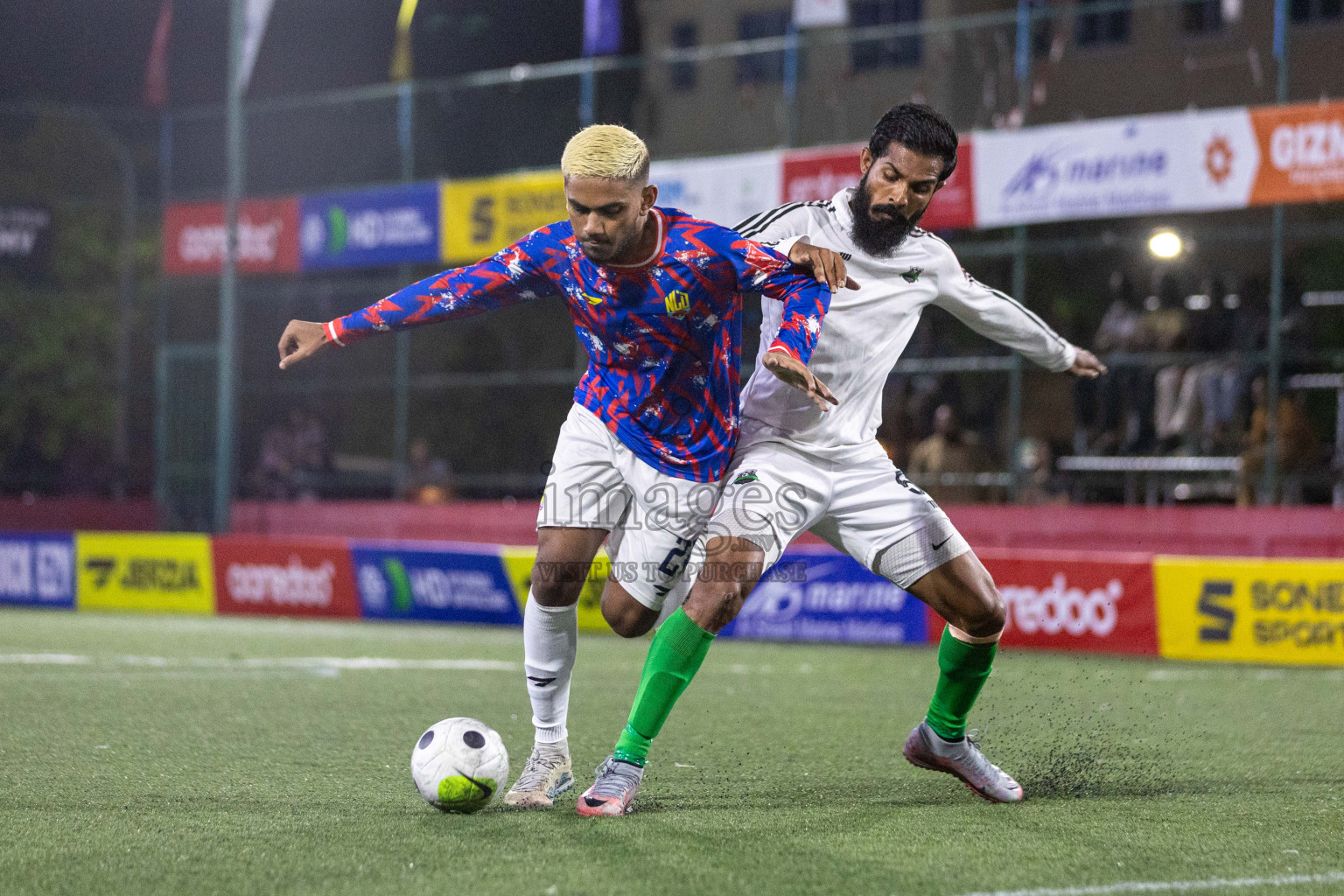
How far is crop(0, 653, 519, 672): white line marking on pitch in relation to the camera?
998 centimetres

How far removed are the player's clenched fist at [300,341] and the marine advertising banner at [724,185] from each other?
1133 cm

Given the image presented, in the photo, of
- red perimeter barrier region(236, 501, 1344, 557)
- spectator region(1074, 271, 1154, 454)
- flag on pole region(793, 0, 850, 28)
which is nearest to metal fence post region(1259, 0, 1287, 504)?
red perimeter barrier region(236, 501, 1344, 557)

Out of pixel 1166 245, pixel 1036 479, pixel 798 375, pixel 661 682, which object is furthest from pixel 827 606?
pixel 798 375

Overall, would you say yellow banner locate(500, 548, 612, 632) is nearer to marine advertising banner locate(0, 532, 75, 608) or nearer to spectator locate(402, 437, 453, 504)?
marine advertising banner locate(0, 532, 75, 608)

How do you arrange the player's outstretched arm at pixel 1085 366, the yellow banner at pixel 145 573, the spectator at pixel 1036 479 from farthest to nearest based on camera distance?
1. the yellow banner at pixel 145 573
2. the spectator at pixel 1036 479
3. the player's outstretched arm at pixel 1085 366

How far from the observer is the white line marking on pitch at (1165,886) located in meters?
3.83

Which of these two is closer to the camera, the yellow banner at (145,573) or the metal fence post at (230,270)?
the yellow banner at (145,573)

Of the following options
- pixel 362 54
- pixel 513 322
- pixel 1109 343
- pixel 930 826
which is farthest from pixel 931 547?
pixel 362 54

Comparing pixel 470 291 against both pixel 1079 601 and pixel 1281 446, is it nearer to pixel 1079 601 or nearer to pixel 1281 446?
pixel 1079 601

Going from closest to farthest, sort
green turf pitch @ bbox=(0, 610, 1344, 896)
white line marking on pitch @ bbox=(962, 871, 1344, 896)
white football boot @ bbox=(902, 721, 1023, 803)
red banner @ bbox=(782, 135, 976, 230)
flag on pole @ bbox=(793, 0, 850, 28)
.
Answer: white line marking on pitch @ bbox=(962, 871, 1344, 896) < green turf pitch @ bbox=(0, 610, 1344, 896) < white football boot @ bbox=(902, 721, 1023, 803) < red banner @ bbox=(782, 135, 976, 230) < flag on pole @ bbox=(793, 0, 850, 28)

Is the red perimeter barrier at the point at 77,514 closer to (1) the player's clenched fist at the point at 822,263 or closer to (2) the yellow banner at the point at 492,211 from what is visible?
(2) the yellow banner at the point at 492,211

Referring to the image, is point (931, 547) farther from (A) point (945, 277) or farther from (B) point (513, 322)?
(B) point (513, 322)

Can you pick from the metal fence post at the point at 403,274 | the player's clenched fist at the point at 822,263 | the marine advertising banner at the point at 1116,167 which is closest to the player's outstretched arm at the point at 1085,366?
the player's clenched fist at the point at 822,263

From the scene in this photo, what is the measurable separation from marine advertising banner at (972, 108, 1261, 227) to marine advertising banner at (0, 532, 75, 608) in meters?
9.90
